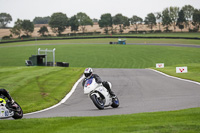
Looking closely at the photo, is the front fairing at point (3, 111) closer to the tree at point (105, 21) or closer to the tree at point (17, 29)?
the tree at point (17, 29)

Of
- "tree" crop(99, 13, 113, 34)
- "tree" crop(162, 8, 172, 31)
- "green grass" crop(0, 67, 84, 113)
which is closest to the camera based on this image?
"green grass" crop(0, 67, 84, 113)

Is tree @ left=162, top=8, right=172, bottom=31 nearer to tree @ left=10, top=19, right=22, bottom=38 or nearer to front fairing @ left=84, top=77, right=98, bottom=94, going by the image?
tree @ left=10, top=19, right=22, bottom=38

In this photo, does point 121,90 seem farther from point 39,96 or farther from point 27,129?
point 27,129

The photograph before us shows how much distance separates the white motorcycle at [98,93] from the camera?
1241 cm

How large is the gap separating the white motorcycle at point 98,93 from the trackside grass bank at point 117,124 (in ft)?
7.52

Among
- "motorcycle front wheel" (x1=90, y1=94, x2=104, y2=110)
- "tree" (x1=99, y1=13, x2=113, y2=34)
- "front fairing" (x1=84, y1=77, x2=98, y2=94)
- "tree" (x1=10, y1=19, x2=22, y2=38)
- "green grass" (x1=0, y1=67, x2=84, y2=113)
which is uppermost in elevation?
"tree" (x1=99, y1=13, x2=113, y2=34)

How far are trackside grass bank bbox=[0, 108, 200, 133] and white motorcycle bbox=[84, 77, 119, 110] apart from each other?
2.29m

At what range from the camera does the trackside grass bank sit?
8.31 m

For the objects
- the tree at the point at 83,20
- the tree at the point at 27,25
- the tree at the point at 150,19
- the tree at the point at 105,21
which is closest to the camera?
the tree at the point at 27,25

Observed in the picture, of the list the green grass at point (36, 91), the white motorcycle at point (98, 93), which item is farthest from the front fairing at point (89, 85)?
the green grass at point (36, 91)

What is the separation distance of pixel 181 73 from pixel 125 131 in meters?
23.0

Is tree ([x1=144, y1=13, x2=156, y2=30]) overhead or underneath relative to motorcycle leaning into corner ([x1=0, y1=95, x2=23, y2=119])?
overhead

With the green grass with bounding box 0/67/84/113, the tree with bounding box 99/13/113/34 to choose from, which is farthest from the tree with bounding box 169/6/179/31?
the green grass with bounding box 0/67/84/113

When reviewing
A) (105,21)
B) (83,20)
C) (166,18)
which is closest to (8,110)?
(166,18)
